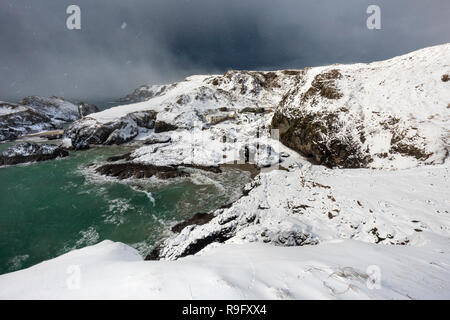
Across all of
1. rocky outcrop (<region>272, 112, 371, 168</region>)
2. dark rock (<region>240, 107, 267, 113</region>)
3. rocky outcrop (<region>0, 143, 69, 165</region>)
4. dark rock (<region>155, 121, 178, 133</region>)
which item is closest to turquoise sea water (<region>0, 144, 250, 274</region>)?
rocky outcrop (<region>0, 143, 69, 165</region>)

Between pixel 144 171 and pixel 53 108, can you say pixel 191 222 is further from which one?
pixel 53 108

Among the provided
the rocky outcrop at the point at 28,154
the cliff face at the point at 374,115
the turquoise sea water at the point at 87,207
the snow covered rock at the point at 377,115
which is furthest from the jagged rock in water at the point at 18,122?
the snow covered rock at the point at 377,115

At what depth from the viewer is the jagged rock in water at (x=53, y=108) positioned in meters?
80.4

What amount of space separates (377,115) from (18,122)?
88546mm

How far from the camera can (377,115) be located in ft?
68.2

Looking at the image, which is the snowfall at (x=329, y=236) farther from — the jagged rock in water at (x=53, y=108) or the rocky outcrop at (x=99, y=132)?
the jagged rock in water at (x=53, y=108)

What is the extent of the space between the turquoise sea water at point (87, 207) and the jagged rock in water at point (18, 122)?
3778 cm

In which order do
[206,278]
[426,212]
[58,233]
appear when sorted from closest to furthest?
[206,278]
[426,212]
[58,233]

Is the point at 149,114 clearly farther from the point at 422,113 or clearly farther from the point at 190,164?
the point at 422,113

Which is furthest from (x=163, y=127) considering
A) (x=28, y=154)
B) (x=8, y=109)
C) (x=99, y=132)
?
(x=8, y=109)
